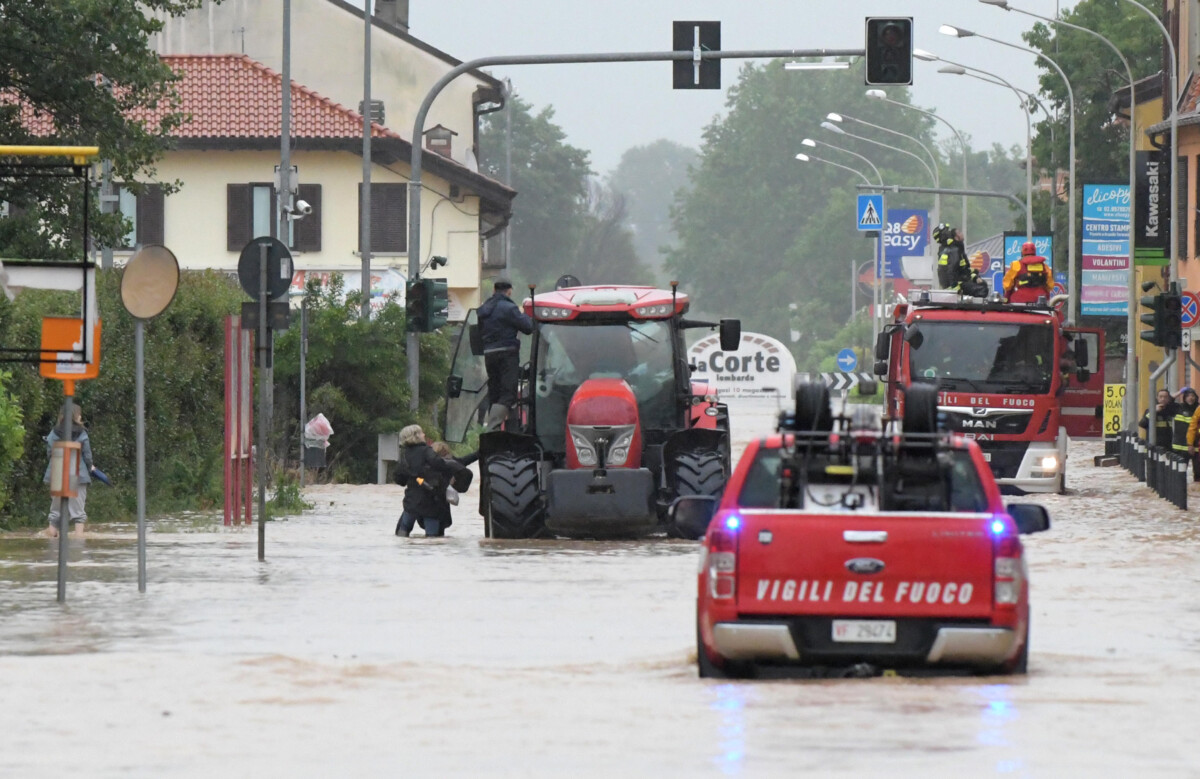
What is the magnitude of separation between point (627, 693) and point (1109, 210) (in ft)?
136

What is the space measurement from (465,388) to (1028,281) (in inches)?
415

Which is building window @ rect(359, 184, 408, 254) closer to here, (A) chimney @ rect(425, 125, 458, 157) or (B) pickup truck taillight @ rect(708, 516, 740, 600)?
(A) chimney @ rect(425, 125, 458, 157)

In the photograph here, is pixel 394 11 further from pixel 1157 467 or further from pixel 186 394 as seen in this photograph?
pixel 186 394

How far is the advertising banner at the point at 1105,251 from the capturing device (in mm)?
51375

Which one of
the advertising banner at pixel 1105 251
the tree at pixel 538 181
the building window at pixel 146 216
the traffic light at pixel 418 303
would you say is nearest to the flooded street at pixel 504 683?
the traffic light at pixel 418 303

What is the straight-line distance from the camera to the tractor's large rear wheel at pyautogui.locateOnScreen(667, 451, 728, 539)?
22.7 metres

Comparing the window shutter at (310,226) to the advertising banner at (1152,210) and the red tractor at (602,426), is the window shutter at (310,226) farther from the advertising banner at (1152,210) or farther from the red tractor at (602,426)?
the red tractor at (602,426)

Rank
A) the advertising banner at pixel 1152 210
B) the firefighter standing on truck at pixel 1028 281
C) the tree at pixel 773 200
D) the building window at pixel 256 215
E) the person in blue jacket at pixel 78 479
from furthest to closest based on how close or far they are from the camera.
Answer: the tree at pixel 773 200, the building window at pixel 256 215, the advertising banner at pixel 1152 210, the firefighter standing on truck at pixel 1028 281, the person in blue jacket at pixel 78 479

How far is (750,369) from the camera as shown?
57.8 m

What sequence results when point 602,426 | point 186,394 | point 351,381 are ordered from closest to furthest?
point 602,426
point 186,394
point 351,381

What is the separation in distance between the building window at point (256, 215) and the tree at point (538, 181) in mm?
60601

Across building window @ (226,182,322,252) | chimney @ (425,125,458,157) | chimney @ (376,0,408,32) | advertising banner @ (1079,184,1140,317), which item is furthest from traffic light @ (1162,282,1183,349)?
chimney @ (376,0,408,32)

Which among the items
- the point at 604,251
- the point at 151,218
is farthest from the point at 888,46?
the point at 604,251

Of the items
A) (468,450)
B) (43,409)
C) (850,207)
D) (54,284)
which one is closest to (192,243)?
(468,450)
